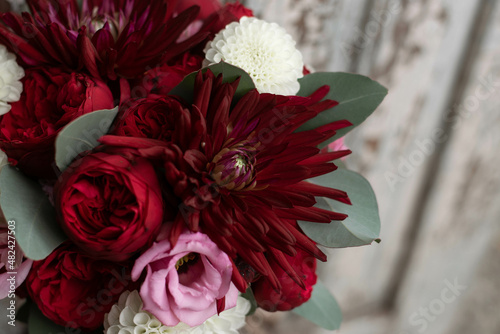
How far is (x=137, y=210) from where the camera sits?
0.32 metres

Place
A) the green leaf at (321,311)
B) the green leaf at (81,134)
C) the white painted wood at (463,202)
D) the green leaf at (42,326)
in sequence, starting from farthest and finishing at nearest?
the white painted wood at (463,202) → the green leaf at (321,311) → the green leaf at (42,326) → the green leaf at (81,134)

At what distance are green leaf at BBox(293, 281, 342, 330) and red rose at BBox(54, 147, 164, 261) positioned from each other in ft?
0.95

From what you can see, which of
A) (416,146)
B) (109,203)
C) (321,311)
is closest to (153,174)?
(109,203)

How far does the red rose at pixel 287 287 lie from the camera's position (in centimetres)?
41

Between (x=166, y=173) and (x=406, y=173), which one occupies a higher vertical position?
(x=166, y=173)

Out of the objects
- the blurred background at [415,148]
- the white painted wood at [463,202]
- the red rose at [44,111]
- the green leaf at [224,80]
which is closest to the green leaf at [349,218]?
the green leaf at [224,80]

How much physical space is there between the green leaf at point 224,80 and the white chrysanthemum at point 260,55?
38 mm

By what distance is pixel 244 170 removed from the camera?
0.36m

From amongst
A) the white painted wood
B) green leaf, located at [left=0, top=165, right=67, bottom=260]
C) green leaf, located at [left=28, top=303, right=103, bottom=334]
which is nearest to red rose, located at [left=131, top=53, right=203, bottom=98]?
green leaf, located at [left=0, top=165, right=67, bottom=260]

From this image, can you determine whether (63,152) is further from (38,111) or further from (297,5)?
(297,5)

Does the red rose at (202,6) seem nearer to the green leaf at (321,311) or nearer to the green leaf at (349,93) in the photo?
the green leaf at (349,93)

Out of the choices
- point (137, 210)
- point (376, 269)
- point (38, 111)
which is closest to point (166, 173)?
point (137, 210)

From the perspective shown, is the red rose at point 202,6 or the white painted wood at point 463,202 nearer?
the red rose at point 202,6

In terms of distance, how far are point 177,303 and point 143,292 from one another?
3 centimetres
